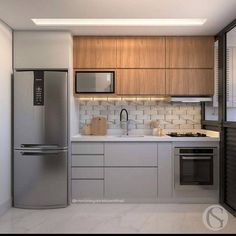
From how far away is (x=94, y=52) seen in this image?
162 inches

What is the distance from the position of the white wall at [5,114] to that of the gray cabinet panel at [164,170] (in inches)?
79.4

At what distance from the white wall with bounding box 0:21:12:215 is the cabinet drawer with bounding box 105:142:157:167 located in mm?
1302

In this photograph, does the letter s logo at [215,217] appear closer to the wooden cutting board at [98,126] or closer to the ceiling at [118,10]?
the wooden cutting board at [98,126]

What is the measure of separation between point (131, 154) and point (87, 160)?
61cm

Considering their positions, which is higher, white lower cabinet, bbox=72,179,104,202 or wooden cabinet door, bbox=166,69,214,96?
wooden cabinet door, bbox=166,69,214,96

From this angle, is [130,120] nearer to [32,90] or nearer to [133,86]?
[133,86]

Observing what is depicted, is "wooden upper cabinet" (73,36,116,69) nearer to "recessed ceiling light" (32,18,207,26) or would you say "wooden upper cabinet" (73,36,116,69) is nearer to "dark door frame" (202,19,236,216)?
"recessed ceiling light" (32,18,207,26)

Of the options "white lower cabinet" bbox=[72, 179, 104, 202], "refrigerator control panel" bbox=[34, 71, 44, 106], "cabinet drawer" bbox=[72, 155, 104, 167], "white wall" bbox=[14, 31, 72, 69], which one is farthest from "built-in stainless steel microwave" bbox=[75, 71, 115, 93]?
"white lower cabinet" bbox=[72, 179, 104, 202]

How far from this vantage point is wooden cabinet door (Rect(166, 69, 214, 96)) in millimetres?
4113

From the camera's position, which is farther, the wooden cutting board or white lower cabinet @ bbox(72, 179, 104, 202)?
the wooden cutting board

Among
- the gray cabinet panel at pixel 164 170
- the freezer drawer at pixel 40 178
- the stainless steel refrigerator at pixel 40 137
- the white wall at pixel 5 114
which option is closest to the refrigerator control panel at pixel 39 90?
the stainless steel refrigerator at pixel 40 137

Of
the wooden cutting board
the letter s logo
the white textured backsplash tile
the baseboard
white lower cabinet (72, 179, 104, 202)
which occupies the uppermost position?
the white textured backsplash tile

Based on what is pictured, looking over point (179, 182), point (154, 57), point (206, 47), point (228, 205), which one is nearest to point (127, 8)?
point (154, 57)

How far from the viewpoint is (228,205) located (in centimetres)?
369
